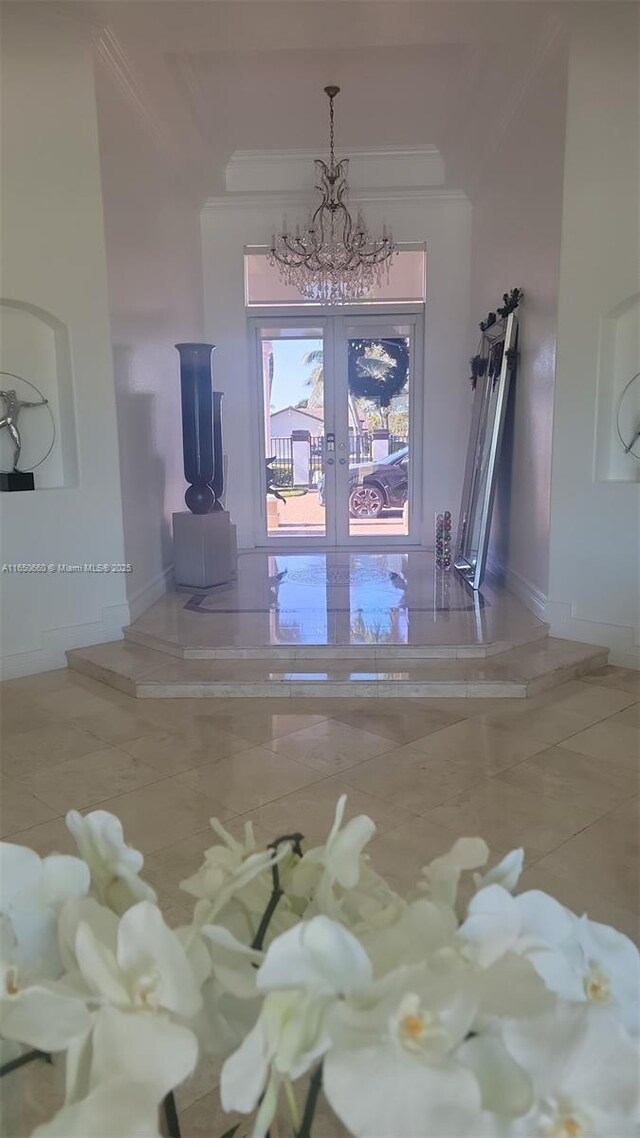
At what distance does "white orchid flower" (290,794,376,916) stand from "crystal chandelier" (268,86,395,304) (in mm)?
6294

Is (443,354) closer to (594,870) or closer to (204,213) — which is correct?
(204,213)

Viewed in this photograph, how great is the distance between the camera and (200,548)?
5.83m

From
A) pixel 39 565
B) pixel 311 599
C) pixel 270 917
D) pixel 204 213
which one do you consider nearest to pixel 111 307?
pixel 39 565

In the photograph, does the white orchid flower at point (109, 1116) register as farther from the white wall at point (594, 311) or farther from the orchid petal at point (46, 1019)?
the white wall at point (594, 311)

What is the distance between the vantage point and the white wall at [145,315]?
4867 millimetres

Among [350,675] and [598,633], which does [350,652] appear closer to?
[350,675]

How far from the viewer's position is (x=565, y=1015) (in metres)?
0.48

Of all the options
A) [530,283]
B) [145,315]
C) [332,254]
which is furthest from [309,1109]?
[332,254]

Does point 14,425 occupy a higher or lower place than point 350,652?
higher

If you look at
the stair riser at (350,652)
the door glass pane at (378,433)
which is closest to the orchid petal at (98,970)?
the stair riser at (350,652)

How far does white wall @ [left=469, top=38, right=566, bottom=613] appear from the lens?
4645mm

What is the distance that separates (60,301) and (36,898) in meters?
4.55

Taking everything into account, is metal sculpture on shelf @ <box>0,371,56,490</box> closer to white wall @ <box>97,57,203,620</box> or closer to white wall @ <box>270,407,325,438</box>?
white wall @ <box>97,57,203,620</box>

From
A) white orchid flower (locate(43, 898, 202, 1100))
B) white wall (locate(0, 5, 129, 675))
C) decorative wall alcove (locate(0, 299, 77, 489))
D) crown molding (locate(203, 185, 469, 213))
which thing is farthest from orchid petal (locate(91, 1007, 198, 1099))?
crown molding (locate(203, 185, 469, 213))
